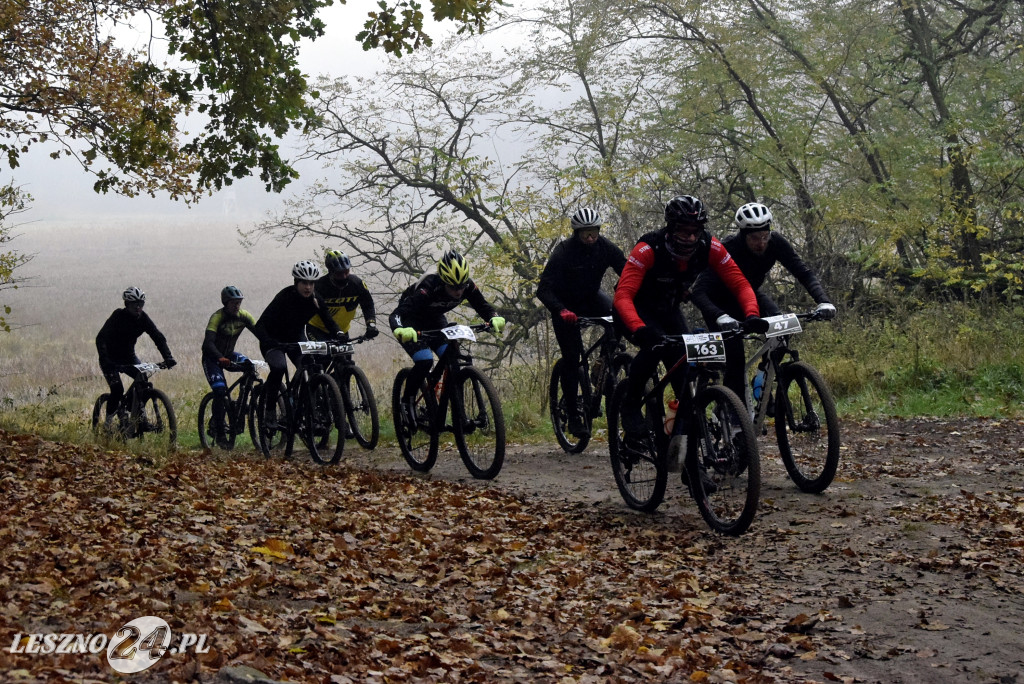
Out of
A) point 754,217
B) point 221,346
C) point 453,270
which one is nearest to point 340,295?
point 221,346

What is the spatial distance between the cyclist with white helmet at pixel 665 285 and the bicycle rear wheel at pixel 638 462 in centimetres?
12

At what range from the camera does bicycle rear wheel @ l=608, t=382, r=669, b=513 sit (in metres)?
7.86

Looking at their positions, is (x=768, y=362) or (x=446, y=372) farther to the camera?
(x=446, y=372)

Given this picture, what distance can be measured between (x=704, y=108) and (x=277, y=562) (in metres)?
16.8

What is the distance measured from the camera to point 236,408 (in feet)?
48.9

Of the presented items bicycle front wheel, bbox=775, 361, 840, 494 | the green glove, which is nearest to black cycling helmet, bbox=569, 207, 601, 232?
the green glove

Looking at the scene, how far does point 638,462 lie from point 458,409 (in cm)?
233

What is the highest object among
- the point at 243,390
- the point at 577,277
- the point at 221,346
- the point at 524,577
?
the point at 577,277

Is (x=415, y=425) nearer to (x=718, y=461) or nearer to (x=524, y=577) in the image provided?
(x=718, y=461)

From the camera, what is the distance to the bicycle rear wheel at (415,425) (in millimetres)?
10484

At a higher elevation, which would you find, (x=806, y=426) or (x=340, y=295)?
(x=340, y=295)

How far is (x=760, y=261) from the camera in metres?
8.82

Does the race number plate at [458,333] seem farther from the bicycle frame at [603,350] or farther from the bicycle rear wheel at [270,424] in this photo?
the bicycle rear wheel at [270,424]

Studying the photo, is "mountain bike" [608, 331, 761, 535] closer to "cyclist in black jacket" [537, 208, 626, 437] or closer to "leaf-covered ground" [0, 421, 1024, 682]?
"leaf-covered ground" [0, 421, 1024, 682]
